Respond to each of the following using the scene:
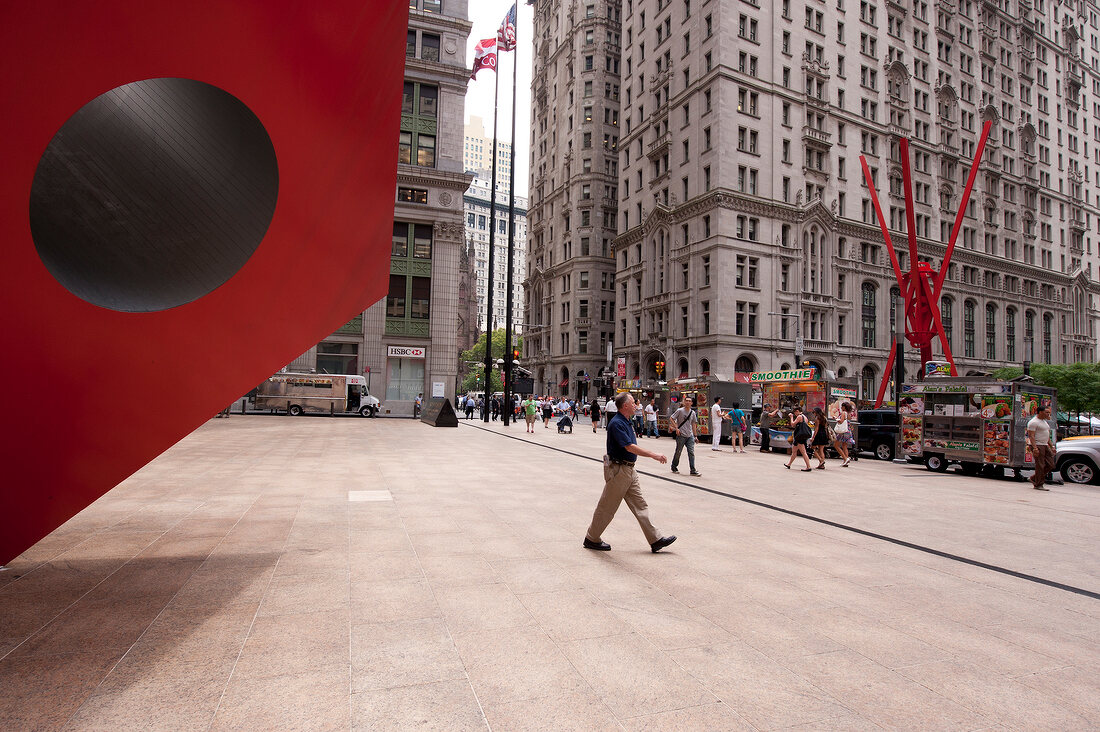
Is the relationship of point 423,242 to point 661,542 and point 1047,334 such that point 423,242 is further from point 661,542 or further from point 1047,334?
point 1047,334

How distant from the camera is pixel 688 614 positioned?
173 inches

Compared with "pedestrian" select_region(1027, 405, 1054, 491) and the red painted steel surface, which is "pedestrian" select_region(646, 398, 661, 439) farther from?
the red painted steel surface

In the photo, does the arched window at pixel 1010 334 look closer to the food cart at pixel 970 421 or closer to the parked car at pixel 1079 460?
the food cart at pixel 970 421

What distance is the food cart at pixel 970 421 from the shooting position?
1431cm

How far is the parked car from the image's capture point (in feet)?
47.4

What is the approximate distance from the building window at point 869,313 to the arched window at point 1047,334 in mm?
31565

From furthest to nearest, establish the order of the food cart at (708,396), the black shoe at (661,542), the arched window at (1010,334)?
the arched window at (1010,334) < the food cart at (708,396) < the black shoe at (661,542)

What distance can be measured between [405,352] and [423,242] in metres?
7.80

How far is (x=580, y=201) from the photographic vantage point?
226 ft

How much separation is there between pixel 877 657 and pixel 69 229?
18.3 ft

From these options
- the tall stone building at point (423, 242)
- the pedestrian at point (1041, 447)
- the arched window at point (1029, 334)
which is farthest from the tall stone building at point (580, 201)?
the pedestrian at point (1041, 447)

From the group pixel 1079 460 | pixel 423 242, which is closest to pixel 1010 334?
pixel 1079 460

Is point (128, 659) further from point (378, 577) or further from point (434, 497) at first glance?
point (434, 497)

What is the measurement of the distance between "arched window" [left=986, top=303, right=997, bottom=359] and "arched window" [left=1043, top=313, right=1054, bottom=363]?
10.8 metres
